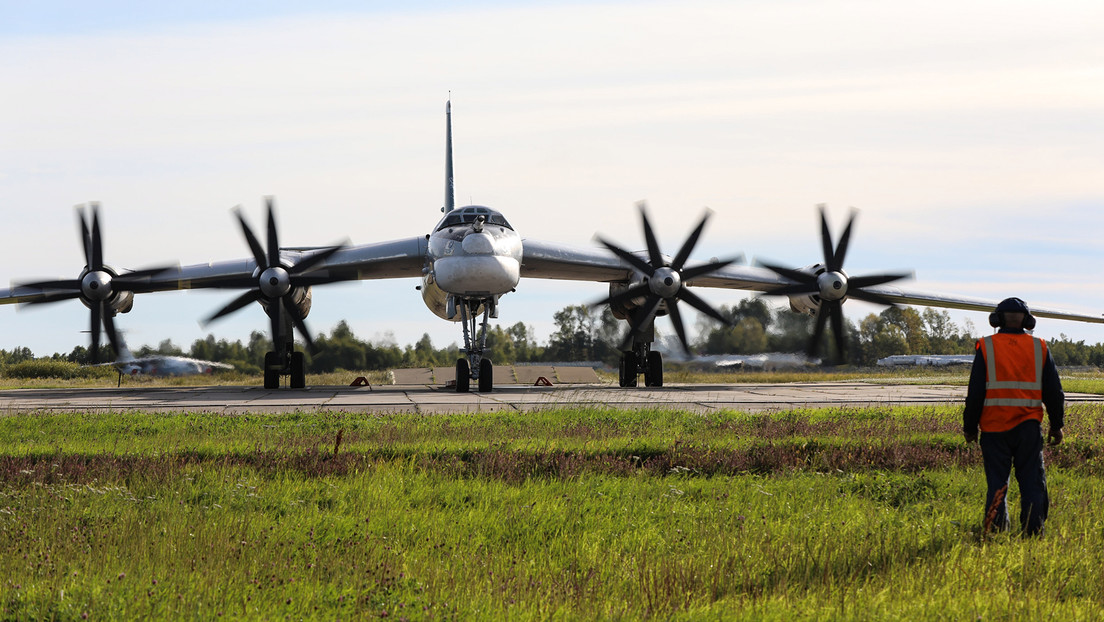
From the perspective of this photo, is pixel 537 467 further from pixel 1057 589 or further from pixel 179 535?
pixel 1057 589

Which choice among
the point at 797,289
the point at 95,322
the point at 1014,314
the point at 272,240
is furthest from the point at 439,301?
the point at 1014,314

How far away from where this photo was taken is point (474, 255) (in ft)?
74.7

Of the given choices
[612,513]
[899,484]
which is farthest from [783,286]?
[612,513]

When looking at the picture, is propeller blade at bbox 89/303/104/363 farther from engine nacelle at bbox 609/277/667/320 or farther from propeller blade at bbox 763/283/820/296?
propeller blade at bbox 763/283/820/296

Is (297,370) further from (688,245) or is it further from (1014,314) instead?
(1014,314)

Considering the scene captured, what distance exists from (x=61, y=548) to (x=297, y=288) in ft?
70.7

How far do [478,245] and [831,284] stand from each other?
10.8 metres

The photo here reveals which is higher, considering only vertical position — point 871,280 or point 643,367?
point 871,280

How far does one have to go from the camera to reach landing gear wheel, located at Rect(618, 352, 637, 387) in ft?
90.2

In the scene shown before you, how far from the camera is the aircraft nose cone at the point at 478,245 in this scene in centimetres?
2280

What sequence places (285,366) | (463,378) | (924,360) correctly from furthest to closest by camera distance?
(924,360), (285,366), (463,378)

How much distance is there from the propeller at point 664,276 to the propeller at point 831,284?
2174 millimetres

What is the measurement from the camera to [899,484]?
8.62m

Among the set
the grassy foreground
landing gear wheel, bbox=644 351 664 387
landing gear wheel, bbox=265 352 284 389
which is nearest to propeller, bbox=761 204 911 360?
landing gear wheel, bbox=644 351 664 387
